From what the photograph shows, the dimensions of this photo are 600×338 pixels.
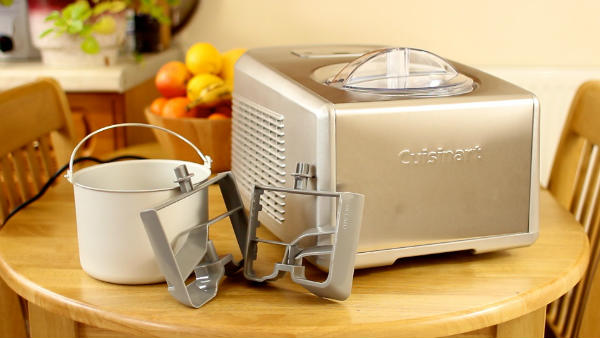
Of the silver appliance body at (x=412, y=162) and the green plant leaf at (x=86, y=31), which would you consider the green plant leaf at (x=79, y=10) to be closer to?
the green plant leaf at (x=86, y=31)

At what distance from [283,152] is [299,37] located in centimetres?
93

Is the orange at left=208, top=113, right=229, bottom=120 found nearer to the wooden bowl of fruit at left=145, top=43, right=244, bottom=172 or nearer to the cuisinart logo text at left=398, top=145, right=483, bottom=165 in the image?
the wooden bowl of fruit at left=145, top=43, right=244, bottom=172

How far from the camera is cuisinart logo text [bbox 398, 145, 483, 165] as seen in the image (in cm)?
68

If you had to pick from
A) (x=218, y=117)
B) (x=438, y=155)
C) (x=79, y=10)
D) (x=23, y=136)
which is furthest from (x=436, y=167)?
(x=79, y=10)

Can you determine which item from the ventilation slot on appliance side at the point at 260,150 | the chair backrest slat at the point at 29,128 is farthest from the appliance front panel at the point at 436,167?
the chair backrest slat at the point at 29,128

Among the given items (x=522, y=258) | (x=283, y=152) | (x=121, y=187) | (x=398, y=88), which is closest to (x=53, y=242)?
(x=121, y=187)

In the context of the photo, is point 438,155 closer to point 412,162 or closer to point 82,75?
point 412,162

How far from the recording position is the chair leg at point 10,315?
37.7 inches

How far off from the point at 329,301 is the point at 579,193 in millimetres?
685

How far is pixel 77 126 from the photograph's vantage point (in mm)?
1450

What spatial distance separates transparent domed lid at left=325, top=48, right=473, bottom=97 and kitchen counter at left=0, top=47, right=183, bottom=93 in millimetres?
770

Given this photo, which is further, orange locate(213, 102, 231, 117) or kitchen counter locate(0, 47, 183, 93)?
kitchen counter locate(0, 47, 183, 93)

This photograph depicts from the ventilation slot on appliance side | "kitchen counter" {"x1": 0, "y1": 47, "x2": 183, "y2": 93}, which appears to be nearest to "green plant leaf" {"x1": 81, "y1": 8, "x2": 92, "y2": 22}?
"kitchen counter" {"x1": 0, "y1": 47, "x2": 183, "y2": 93}

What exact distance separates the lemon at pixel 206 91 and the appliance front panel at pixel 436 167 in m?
0.51
